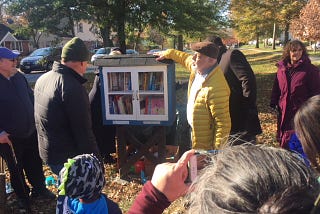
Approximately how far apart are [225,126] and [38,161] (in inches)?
106

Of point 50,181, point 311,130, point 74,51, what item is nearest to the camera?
point 311,130

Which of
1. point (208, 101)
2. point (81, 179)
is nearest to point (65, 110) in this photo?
point (81, 179)

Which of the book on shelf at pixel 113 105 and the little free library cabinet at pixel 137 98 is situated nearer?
the little free library cabinet at pixel 137 98

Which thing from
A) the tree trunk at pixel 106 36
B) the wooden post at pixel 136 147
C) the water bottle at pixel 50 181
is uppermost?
the tree trunk at pixel 106 36

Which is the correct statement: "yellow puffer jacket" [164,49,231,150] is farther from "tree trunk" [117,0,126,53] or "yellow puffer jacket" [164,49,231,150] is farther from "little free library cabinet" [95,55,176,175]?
"tree trunk" [117,0,126,53]

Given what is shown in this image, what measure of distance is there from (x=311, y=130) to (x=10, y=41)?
159 feet

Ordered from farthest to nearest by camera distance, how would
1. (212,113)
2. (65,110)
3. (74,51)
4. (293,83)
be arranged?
1. (293,83)
2. (212,113)
3. (74,51)
4. (65,110)

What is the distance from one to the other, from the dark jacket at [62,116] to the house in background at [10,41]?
138 ft

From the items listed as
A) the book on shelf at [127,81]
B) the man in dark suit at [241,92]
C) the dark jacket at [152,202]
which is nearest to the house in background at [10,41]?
the book on shelf at [127,81]

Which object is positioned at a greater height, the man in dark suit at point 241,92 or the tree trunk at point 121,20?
the tree trunk at point 121,20

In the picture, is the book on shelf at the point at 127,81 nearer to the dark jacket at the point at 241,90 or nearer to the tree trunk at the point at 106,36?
the dark jacket at the point at 241,90

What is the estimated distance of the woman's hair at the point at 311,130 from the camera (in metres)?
1.86

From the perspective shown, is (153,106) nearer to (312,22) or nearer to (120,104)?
(120,104)

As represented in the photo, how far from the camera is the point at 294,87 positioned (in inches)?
164
